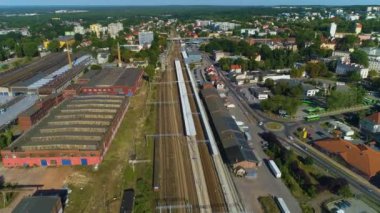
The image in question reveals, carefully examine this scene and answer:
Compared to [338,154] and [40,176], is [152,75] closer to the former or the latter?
[40,176]

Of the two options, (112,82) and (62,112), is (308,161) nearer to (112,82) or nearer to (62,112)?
(62,112)

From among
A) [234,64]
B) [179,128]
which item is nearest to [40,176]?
[179,128]

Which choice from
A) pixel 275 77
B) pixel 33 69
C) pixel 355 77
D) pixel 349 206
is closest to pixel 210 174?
pixel 349 206

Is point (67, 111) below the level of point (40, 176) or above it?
above

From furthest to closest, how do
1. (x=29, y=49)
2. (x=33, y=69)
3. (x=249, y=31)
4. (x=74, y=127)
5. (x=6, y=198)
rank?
(x=249, y=31), (x=29, y=49), (x=33, y=69), (x=74, y=127), (x=6, y=198)

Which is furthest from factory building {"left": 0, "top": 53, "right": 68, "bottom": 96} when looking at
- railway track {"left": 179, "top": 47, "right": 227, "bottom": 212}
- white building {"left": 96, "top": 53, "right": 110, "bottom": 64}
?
railway track {"left": 179, "top": 47, "right": 227, "bottom": 212}

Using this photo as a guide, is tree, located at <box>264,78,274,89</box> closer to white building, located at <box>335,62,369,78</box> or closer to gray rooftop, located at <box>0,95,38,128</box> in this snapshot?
white building, located at <box>335,62,369,78</box>
